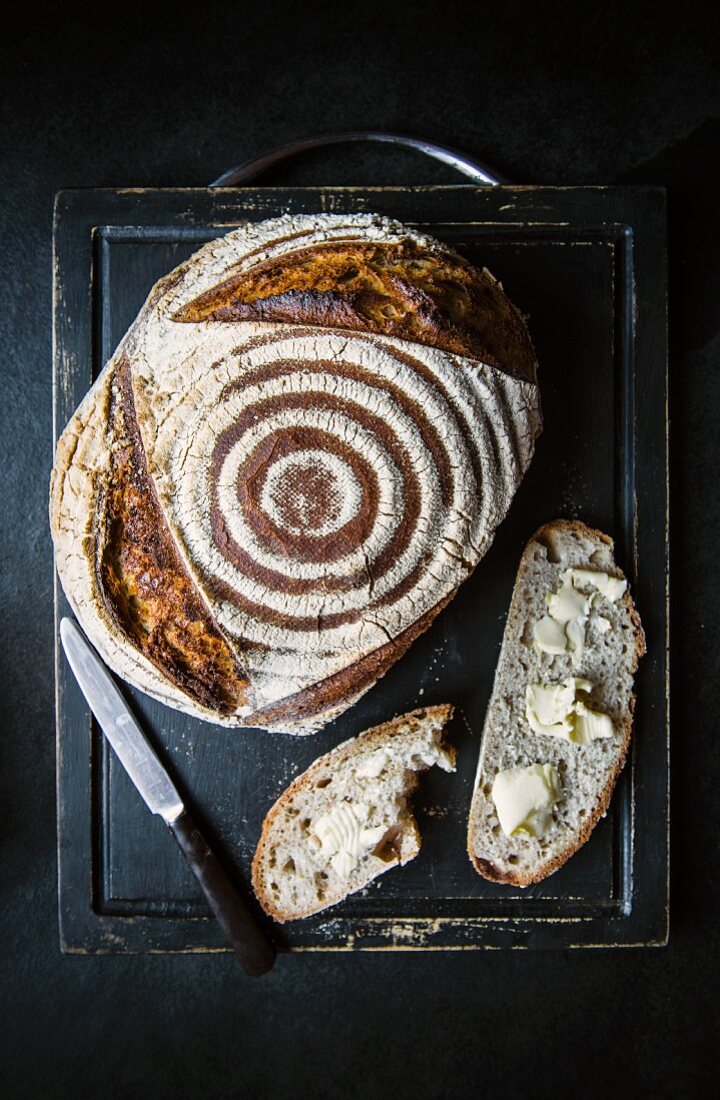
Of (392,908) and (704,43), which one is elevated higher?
(704,43)

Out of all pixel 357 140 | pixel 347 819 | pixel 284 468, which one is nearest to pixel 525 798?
pixel 347 819

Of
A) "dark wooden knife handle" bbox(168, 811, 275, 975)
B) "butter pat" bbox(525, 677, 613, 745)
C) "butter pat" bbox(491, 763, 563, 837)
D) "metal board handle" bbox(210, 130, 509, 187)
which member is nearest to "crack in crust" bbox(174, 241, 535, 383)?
"metal board handle" bbox(210, 130, 509, 187)

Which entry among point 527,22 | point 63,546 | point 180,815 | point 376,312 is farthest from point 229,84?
point 180,815

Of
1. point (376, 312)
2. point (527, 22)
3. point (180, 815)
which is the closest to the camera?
point (376, 312)

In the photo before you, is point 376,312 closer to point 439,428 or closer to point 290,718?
point 439,428

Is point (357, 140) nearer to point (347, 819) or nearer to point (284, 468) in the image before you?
point (284, 468)

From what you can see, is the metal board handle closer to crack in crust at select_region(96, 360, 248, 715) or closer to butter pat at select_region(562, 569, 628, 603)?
crack in crust at select_region(96, 360, 248, 715)

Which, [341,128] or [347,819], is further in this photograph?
[341,128]
